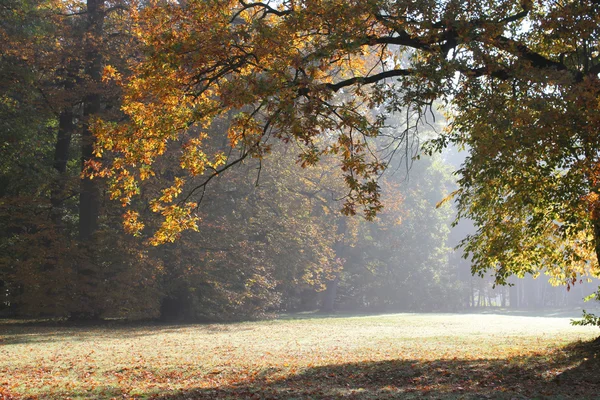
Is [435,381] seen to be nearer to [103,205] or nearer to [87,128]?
[87,128]

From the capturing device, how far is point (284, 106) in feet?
33.9

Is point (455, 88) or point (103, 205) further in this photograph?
point (103, 205)

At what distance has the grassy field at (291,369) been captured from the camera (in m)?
9.09

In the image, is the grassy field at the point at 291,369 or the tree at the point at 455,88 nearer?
the grassy field at the point at 291,369

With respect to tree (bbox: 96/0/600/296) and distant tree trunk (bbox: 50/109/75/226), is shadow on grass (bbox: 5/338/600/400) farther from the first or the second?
distant tree trunk (bbox: 50/109/75/226)

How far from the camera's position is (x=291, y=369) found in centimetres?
1166

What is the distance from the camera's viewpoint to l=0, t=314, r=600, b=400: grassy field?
9.09 metres

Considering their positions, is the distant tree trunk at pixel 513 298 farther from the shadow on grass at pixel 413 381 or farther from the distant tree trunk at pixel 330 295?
the shadow on grass at pixel 413 381

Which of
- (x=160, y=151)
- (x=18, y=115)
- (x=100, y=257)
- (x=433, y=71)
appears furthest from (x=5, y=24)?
(x=433, y=71)

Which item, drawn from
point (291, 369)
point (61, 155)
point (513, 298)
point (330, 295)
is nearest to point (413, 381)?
point (291, 369)

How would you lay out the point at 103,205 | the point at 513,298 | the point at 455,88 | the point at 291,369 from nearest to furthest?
the point at 455,88
the point at 291,369
the point at 103,205
the point at 513,298

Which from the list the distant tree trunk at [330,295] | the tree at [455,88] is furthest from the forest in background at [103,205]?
the distant tree trunk at [330,295]

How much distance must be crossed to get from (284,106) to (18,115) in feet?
50.8

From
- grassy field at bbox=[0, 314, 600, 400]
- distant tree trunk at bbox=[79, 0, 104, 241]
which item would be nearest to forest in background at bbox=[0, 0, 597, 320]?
distant tree trunk at bbox=[79, 0, 104, 241]
